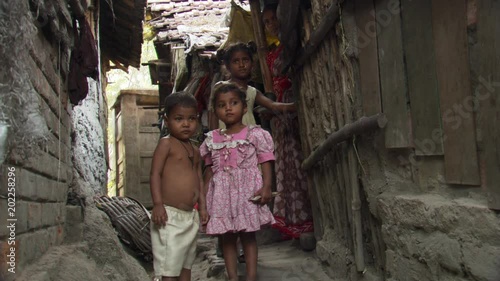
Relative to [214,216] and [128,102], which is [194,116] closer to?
[214,216]

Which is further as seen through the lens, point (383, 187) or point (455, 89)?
point (383, 187)

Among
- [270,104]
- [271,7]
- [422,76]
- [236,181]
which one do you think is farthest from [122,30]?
[422,76]

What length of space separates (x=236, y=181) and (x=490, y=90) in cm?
179

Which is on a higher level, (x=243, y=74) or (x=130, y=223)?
(x=243, y=74)

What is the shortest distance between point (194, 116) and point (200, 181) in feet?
1.43

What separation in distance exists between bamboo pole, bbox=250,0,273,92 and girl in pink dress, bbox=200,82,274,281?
1.78 meters

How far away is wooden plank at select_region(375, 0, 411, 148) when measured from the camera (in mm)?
2205

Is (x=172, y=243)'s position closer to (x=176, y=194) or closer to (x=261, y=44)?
(x=176, y=194)

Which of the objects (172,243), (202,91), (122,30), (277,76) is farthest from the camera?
(122,30)

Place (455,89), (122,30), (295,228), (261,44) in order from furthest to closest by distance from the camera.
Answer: (122,30)
(261,44)
(295,228)
(455,89)

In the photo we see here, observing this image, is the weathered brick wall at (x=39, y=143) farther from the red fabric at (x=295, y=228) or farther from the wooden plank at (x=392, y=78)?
the red fabric at (x=295, y=228)

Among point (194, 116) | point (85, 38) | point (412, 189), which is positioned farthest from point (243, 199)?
point (85, 38)

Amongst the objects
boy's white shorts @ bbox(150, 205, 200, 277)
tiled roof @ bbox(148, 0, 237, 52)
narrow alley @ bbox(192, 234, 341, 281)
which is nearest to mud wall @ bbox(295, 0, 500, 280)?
narrow alley @ bbox(192, 234, 341, 281)

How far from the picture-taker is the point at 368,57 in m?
2.55
